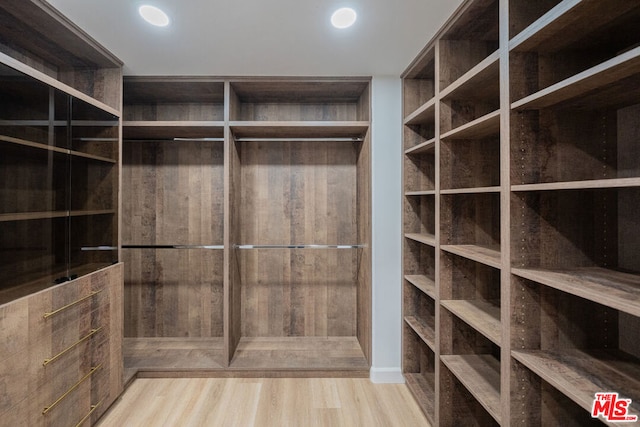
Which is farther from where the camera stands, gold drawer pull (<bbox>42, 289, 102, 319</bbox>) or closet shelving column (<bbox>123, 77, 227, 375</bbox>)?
closet shelving column (<bbox>123, 77, 227, 375</bbox>)

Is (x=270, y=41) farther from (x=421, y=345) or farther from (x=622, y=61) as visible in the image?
(x=421, y=345)

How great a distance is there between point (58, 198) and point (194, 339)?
6.18 ft

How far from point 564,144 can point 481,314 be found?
3.03 ft

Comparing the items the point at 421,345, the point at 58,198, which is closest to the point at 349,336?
the point at 421,345

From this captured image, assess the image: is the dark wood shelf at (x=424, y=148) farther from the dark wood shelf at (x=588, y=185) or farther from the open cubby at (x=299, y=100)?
the dark wood shelf at (x=588, y=185)

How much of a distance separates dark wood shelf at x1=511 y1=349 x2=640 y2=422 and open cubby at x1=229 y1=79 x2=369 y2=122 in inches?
78.6

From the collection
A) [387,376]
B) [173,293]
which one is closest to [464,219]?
[387,376]

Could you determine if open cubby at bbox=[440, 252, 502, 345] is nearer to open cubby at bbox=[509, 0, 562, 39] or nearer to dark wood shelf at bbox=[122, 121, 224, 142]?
open cubby at bbox=[509, 0, 562, 39]

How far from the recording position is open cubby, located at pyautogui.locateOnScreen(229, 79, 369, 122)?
2.71 meters

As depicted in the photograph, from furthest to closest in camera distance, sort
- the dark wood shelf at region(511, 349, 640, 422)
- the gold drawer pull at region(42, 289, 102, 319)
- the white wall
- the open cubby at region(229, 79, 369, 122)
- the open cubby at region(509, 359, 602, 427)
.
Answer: the open cubby at region(229, 79, 369, 122), the white wall, the gold drawer pull at region(42, 289, 102, 319), the open cubby at region(509, 359, 602, 427), the dark wood shelf at region(511, 349, 640, 422)

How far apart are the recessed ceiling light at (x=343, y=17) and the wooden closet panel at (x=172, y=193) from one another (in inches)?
66.9

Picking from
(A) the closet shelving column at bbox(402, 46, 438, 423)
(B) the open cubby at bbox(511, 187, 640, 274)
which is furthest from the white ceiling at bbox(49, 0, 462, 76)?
(B) the open cubby at bbox(511, 187, 640, 274)

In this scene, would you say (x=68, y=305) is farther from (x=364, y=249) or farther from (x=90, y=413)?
(x=364, y=249)

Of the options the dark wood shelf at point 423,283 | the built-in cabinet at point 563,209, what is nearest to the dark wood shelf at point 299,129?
the built-in cabinet at point 563,209
